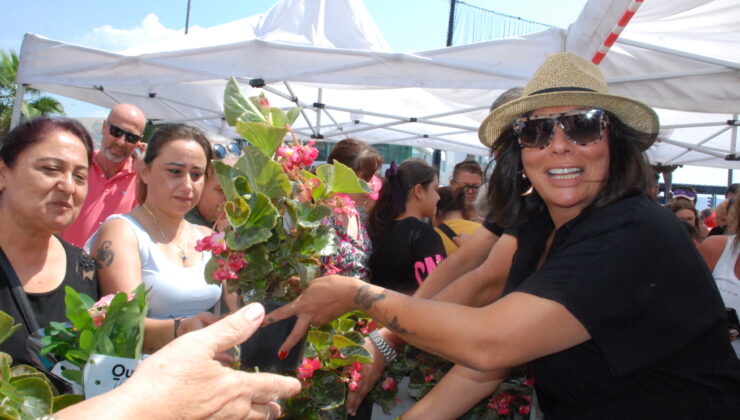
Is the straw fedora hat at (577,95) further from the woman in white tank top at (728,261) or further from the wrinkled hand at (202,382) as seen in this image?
the woman in white tank top at (728,261)

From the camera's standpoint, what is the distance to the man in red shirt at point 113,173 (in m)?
3.41

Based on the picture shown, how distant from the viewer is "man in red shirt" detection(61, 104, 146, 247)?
11.2 feet

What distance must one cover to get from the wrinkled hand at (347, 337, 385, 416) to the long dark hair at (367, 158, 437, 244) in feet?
4.28

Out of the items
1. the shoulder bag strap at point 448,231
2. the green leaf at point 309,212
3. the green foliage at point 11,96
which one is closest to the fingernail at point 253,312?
the green leaf at point 309,212

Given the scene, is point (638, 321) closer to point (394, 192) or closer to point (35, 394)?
point (35, 394)

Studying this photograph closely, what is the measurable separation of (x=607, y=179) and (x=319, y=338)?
0.97 m

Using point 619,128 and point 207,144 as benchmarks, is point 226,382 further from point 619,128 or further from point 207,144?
point 207,144

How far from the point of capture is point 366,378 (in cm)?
175

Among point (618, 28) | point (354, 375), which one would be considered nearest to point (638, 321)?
point (354, 375)

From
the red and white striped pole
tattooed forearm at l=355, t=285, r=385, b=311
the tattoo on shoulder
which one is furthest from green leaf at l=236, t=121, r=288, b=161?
the red and white striped pole

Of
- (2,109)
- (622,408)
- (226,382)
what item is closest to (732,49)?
(622,408)

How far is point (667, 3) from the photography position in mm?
3588

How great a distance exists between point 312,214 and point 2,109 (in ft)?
69.6

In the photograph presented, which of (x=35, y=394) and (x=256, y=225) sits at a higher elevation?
(x=256, y=225)
